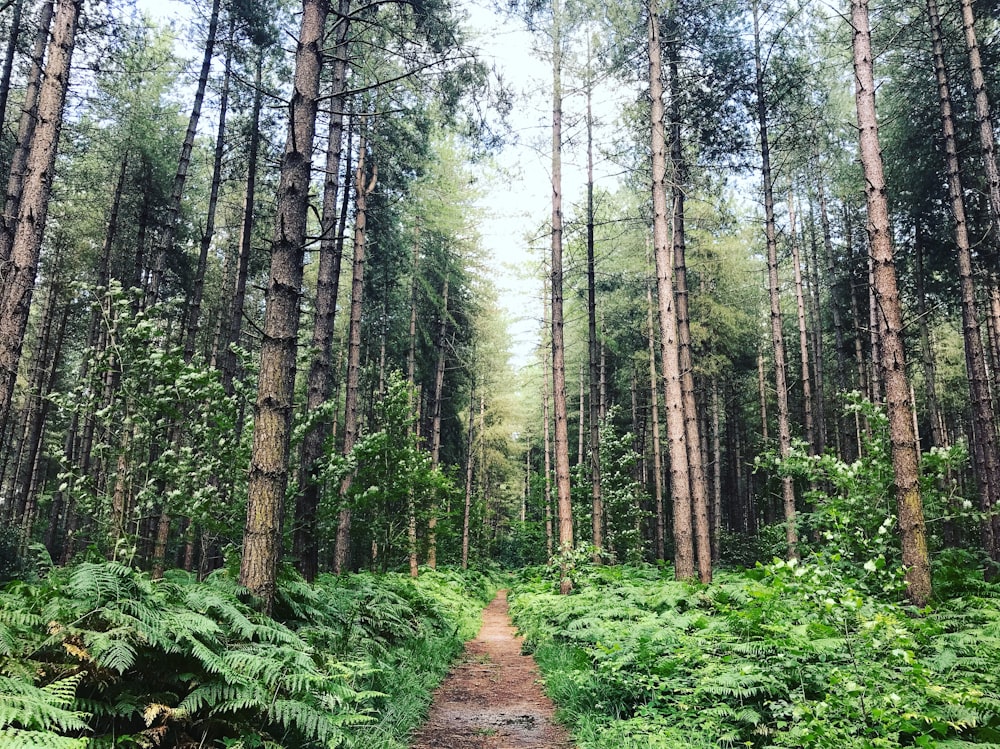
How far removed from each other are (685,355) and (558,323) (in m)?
2.66

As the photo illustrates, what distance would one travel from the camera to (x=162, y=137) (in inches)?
601

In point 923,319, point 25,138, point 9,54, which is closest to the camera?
point 25,138

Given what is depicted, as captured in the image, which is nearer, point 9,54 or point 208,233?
point 9,54

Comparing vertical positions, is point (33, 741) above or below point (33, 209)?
below

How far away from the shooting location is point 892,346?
623 cm

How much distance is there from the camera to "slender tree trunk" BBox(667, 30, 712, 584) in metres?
9.63

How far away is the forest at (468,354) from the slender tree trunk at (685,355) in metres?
0.08

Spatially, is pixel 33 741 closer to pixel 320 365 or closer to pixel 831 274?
pixel 320 365

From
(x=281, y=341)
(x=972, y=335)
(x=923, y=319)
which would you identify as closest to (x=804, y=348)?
(x=923, y=319)

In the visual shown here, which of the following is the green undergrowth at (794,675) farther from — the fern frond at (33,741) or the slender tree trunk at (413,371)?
the slender tree trunk at (413,371)

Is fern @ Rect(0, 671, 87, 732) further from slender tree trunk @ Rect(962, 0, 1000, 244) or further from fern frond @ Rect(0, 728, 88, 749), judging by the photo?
slender tree trunk @ Rect(962, 0, 1000, 244)

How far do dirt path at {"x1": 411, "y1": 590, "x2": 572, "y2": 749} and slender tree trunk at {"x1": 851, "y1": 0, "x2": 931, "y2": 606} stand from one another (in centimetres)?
413

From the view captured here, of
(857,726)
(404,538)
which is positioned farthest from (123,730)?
(404,538)

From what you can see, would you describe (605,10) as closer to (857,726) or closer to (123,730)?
(857,726)
